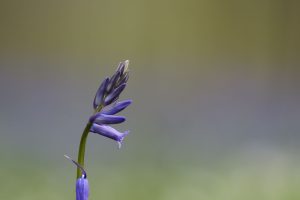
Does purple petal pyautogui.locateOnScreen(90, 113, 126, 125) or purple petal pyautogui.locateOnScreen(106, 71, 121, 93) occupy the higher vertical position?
purple petal pyautogui.locateOnScreen(106, 71, 121, 93)

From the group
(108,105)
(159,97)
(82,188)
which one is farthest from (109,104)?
(159,97)

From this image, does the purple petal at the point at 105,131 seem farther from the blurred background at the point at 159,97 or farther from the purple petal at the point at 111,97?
the blurred background at the point at 159,97

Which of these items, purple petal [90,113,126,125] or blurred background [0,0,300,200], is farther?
blurred background [0,0,300,200]

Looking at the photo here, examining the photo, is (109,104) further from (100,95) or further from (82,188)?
(82,188)

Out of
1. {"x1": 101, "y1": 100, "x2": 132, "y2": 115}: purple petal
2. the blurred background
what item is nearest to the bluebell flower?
{"x1": 101, "y1": 100, "x2": 132, "y2": 115}: purple petal

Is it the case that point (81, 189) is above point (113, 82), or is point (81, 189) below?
below

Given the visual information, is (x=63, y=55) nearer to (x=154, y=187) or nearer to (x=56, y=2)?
(x=56, y=2)

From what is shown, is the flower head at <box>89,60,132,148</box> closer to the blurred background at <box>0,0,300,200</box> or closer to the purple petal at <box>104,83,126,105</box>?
the purple petal at <box>104,83,126,105</box>
